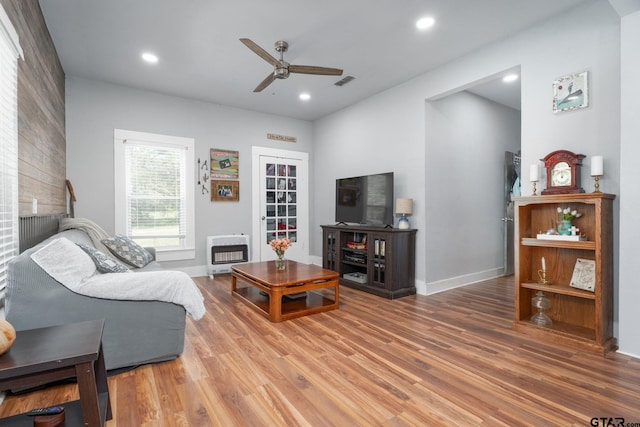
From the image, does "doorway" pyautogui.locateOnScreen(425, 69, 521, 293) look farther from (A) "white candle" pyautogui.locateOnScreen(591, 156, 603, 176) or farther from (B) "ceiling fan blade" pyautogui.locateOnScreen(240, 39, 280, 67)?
(B) "ceiling fan blade" pyautogui.locateOnScreen(240, 39, 280, 67)

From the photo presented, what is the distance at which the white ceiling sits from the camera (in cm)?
279

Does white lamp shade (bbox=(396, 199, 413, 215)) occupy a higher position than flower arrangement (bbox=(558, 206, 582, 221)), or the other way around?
white lamp shade (bbox=(396, 199, 413, 215))

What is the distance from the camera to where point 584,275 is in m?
2.67

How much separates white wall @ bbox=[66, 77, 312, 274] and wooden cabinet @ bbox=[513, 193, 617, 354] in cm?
412

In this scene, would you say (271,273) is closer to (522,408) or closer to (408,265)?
(408,265)

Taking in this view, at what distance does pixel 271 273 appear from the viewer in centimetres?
352

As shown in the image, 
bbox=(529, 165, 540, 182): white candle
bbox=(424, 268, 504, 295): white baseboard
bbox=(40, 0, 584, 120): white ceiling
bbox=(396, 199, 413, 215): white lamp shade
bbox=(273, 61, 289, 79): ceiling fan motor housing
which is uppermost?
bbox=(40, 0, 584, 120): white ceiling

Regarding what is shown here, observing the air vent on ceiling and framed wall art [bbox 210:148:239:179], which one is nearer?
the air vent on ceiling

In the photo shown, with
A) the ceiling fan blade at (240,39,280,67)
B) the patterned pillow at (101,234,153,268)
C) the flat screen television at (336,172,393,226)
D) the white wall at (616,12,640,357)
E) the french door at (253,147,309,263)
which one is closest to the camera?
the white wall at (616,12,640,357)

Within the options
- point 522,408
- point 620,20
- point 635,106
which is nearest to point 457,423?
point 522,408

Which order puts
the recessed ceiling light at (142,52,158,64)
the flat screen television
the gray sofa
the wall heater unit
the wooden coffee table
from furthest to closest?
the wall heater unit → the flat screen television → the recessed ceiling light at (142,52,158,64) → the wooden coffee table → the gray sofa

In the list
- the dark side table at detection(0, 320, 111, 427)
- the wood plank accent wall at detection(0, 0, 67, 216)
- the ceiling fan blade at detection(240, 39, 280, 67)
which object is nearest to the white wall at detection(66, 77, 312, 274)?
the wood plank accent wall at detection(0, 0, 67, 216)

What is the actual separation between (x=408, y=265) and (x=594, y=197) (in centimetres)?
213

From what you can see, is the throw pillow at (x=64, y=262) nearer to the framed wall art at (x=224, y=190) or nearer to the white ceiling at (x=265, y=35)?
the white ceiling at (x=265, y=35)
